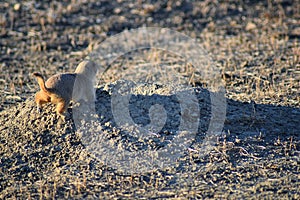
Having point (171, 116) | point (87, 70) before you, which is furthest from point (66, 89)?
point (171, 116)

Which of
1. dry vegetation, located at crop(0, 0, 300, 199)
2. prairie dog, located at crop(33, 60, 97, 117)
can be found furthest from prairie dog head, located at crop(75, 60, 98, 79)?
dry vegetation, located at crop(0, 0, 300, 199)

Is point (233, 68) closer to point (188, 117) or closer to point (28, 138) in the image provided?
point (188, 117)

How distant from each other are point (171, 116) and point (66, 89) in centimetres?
140

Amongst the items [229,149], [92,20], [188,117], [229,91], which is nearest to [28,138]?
[188,117]

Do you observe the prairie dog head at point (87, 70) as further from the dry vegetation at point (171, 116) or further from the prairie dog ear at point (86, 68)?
the dry vegetation at point (171, 116)

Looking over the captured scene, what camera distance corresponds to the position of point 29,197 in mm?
6395

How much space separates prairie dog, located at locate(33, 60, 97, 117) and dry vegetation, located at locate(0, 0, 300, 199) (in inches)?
9.6

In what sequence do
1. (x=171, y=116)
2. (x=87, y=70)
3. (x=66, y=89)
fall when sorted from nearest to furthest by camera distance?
(x=66, y=89), (x=171, y=116), (x=87, y=70)


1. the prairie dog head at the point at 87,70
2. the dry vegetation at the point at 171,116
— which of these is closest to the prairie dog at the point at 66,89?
the prairie dog head at the point at 87,70

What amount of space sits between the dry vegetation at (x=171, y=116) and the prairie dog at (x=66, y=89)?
24 centimetres

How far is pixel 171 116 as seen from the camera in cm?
753

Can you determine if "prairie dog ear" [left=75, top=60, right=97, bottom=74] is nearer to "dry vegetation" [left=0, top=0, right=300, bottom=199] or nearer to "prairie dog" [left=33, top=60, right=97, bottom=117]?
"prairie dog" [left=33, top=60, right=97, bottom=117]

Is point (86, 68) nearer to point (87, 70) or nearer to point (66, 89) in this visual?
point (87, 70)

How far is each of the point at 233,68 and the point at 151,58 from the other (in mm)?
1750
